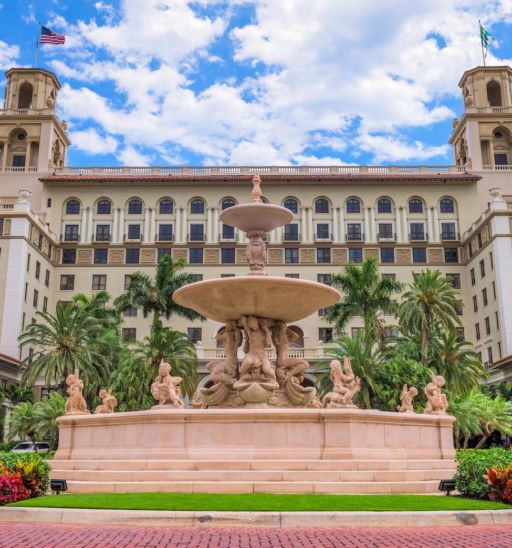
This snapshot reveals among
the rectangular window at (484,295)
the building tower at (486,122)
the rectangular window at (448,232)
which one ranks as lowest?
the rectangular window at (484,295)

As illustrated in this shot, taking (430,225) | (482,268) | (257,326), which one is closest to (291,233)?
(430,225)

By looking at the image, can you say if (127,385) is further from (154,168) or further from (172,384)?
(154,168)

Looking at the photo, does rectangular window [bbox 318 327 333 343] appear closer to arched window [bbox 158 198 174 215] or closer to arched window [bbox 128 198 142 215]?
arched window [bbox 158 198 174 215]

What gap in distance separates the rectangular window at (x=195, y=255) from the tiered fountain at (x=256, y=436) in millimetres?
44286

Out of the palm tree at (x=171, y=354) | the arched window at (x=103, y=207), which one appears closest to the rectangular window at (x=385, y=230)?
the arched window at (x=103, y=207)

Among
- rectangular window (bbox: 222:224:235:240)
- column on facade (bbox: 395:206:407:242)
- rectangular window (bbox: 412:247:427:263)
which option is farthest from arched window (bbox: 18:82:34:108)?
rectangular window (bbox: 412:247:427:263)

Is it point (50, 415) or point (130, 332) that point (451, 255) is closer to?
point (130, 332)

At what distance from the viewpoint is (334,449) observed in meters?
14.7

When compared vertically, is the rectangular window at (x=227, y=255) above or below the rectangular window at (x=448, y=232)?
below

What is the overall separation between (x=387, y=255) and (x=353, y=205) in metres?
5.75

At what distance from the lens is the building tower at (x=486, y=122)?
67.6 m

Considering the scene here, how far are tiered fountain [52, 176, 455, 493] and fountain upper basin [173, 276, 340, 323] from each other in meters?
0.03

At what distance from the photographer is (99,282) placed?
208ft

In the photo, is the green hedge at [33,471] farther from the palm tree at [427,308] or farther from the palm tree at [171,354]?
the palm tree at [427,308]
